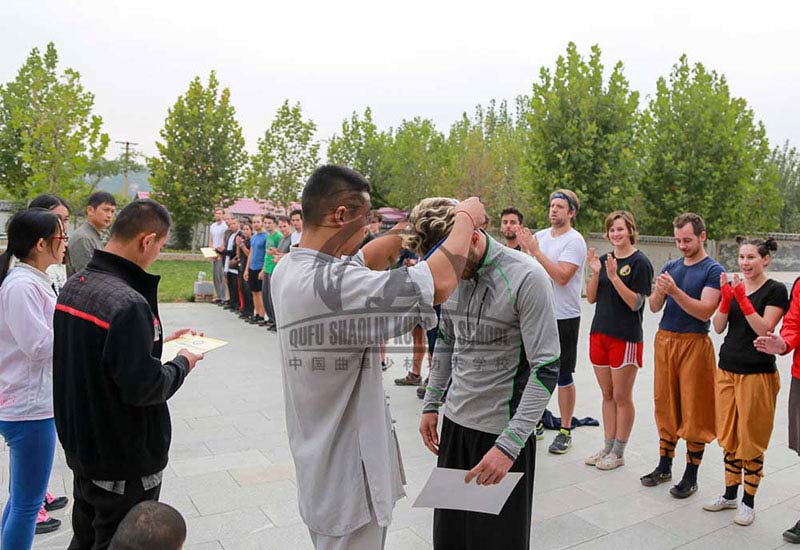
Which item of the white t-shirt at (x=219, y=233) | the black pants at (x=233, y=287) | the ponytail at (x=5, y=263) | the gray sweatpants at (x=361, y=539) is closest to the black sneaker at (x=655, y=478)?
the gray sweatpants at (x=361, y=539)

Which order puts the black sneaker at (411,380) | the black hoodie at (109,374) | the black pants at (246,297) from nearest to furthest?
the black hoodie at (109,374) < the black sneaker at (411,380) < the black pants at (246,297)

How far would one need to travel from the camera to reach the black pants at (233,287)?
1256 cm

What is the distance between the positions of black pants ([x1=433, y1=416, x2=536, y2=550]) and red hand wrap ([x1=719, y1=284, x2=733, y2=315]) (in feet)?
7.15

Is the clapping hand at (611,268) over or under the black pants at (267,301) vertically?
over

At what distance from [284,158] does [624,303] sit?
A: 27.1 metres

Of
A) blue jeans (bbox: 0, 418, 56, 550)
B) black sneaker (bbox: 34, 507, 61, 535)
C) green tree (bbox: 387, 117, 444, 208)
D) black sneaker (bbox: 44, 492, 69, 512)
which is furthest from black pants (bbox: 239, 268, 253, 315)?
green tree (bbox: 387, 117, 444, 208)

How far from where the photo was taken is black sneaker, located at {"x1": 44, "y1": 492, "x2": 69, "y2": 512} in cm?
376

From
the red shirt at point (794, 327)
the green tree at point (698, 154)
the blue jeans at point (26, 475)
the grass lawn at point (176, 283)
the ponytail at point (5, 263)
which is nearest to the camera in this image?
the blue jeans at point (26, 475)

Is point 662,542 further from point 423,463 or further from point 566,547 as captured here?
point 423,463

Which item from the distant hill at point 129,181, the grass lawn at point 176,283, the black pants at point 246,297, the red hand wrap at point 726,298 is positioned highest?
the distant hill at point 129,181

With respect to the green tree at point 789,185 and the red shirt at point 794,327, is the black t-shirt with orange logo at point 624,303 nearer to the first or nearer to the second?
the red shirt at point 794,327

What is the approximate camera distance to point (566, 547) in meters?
3.41

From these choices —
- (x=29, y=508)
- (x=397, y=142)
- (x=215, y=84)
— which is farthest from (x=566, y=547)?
(x=397, y=142)

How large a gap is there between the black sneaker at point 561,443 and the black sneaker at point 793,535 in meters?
1.68
